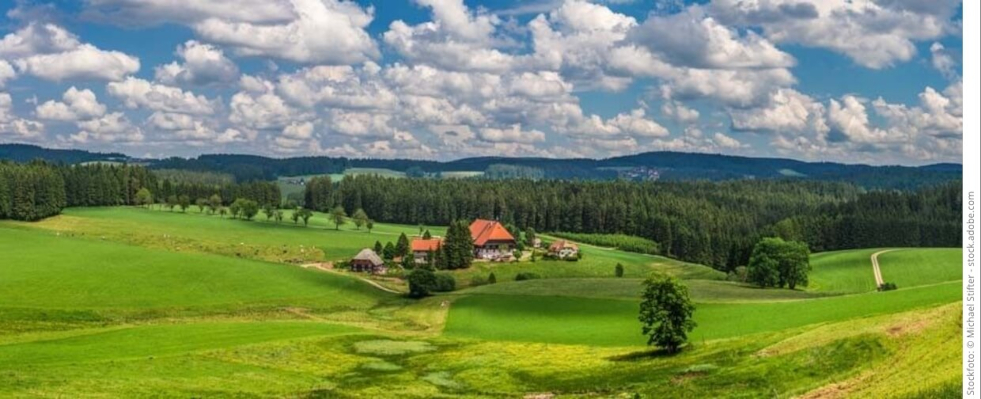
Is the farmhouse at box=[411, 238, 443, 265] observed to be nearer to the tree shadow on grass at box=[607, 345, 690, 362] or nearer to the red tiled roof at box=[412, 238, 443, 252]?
the red tiled roof at box=[412, 238, 443, 252]

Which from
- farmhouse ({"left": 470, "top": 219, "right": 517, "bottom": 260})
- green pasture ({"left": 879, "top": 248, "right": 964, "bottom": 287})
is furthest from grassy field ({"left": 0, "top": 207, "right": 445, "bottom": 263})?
green pasture ({"left": 879, "top": 248, "right": 964, "bottom": 287})

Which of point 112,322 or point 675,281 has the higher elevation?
point 675,281

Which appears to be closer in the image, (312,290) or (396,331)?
(396,331)

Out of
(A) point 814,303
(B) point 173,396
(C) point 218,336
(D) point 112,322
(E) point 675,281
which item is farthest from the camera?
(D) point 112,322

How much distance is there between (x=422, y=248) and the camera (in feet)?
582

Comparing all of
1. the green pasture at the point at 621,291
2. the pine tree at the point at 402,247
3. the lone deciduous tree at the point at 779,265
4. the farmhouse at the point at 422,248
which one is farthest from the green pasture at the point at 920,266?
the pine tree at the point at 402,247

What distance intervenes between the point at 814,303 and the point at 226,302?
77.0m

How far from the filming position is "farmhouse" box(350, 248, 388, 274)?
157m

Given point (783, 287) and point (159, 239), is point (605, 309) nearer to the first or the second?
point (783, 287)

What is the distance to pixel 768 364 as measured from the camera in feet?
162

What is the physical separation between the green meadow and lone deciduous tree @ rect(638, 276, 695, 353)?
1.64 m

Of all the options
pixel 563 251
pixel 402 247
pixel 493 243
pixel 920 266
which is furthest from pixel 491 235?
pixel 920 266

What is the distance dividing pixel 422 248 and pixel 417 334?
87480 millimetres

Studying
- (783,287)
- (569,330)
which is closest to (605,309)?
(569,330)
